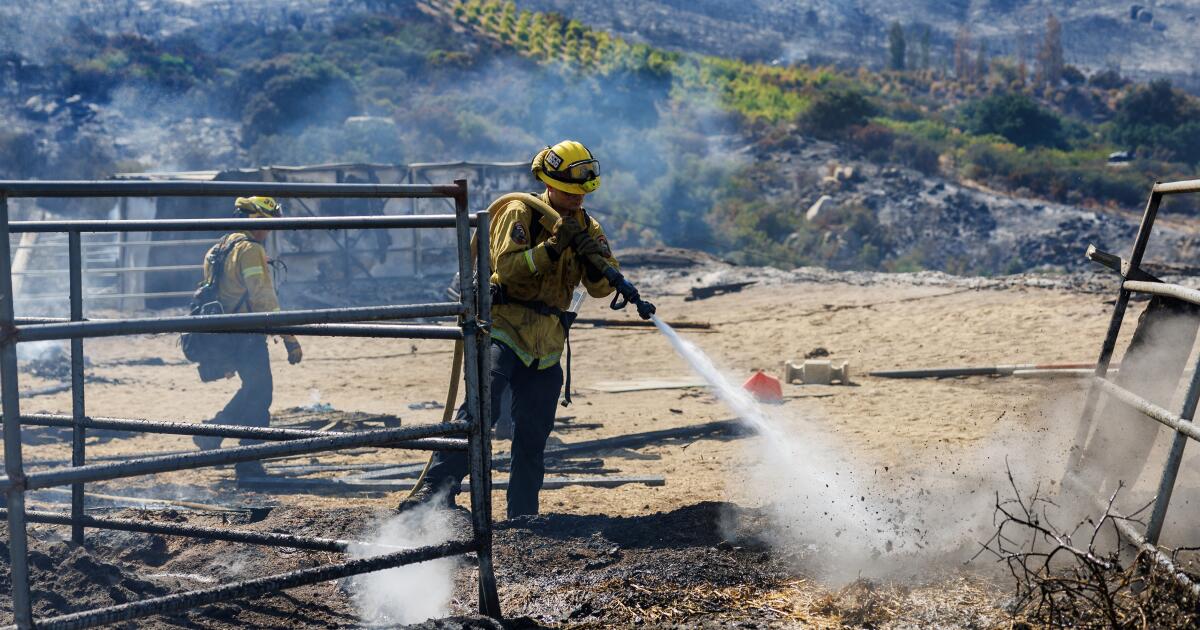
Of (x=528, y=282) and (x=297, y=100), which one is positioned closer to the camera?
(x=528, y=282)

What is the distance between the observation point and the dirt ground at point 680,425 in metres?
3.68

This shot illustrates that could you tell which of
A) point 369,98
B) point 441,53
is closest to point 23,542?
point 369,98

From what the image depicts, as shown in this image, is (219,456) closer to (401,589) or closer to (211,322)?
(211,322)

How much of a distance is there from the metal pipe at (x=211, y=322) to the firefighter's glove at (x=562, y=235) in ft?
4.13

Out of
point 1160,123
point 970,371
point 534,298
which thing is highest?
point 1160,123

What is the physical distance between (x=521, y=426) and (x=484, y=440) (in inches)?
57.6

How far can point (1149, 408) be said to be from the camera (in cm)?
348

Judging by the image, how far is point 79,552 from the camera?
421cm

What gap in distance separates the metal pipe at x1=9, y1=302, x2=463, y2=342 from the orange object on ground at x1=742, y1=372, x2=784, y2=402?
593cm

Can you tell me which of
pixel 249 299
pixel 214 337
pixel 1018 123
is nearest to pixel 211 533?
pixel 249 299

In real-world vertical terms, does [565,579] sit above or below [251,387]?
above

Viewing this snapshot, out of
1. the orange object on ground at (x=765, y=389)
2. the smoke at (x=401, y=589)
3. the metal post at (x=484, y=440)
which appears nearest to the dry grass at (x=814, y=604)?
the metal post at (x=484, y=440)

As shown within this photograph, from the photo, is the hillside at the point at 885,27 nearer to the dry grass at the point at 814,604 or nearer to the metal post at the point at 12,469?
the dry grass at the point at 814,604

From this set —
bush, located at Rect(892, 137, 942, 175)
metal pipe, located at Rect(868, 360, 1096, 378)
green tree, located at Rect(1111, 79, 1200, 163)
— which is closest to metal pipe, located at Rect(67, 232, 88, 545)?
metal pipe, located at Rect(868, 360, 1096, 378)
